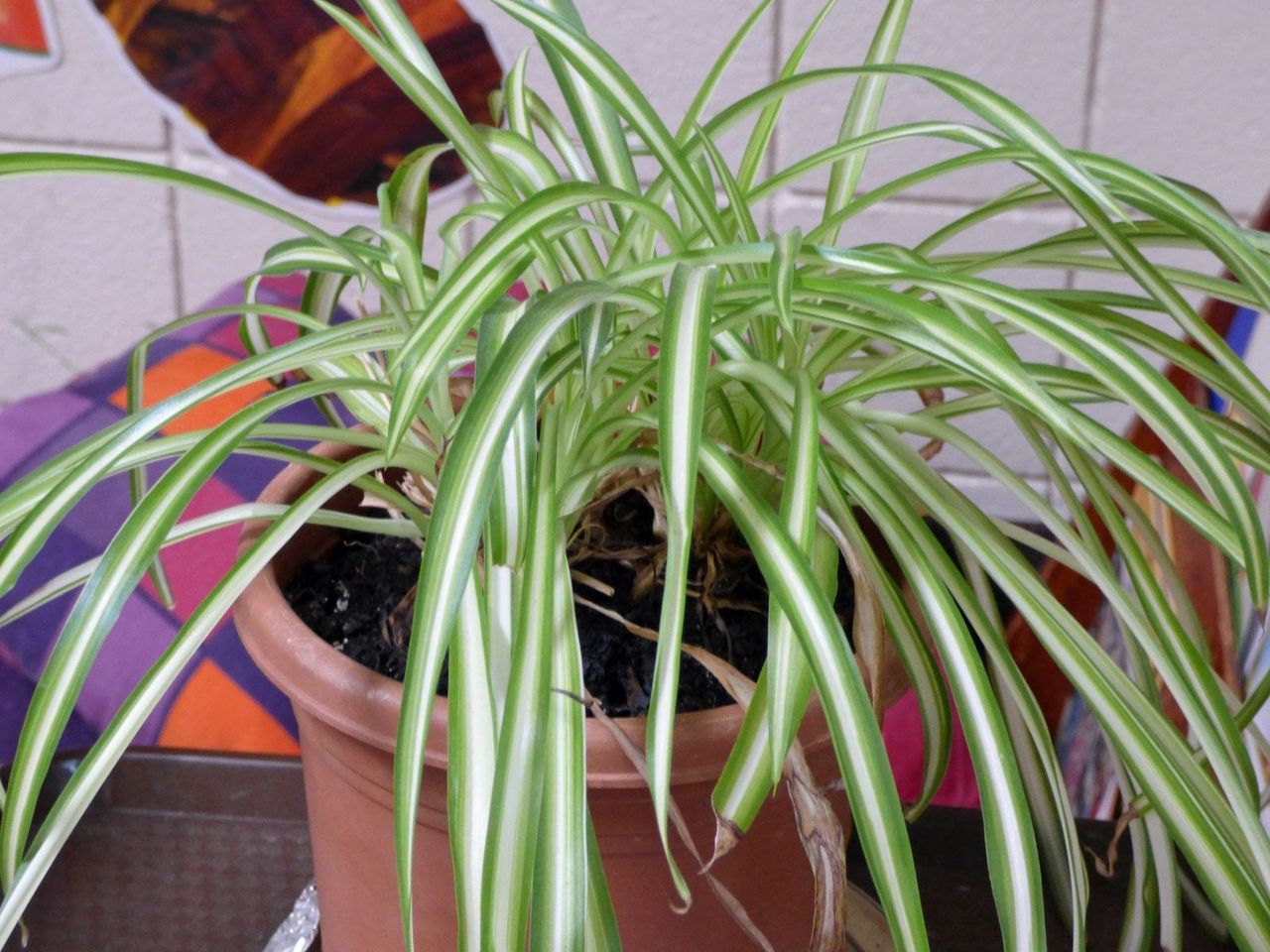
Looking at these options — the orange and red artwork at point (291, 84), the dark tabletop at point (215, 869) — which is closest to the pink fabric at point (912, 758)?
the dark tabletop at point (215, 869)

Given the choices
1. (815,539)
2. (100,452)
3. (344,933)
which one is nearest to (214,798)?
(344,933)

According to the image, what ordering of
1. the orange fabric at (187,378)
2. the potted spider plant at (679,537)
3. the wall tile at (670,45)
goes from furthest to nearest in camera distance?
the wall tile at (670,45), the orange fabric at (187,378), the potted spider plant at (679,537)

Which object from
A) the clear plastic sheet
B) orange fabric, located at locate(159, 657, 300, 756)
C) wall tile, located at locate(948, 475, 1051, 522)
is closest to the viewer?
the clear plastic sheet

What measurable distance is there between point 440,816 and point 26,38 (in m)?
1.37

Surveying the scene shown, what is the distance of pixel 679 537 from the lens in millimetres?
394

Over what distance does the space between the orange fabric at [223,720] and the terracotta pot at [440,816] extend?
1.66ft

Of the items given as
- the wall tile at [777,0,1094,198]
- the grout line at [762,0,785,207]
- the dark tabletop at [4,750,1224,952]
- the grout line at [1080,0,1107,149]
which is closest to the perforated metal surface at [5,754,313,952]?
the dark tabletop at [4,750,1224,952]

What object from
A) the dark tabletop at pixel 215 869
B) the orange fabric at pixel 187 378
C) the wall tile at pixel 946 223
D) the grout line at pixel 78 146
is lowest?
the dark tabletop at pixel 215 869

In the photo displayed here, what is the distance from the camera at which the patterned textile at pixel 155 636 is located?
3.54 feet

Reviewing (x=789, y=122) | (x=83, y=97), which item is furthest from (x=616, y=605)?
(x=83, y=97)

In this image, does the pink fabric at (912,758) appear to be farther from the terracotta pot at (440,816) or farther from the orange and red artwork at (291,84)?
the orange and red artwork at (291,84)

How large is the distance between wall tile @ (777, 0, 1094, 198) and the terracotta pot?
0.95 m

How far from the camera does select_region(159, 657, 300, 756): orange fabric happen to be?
1.08 meters

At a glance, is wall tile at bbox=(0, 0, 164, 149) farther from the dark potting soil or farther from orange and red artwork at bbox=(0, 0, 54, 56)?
the dark potting soil
